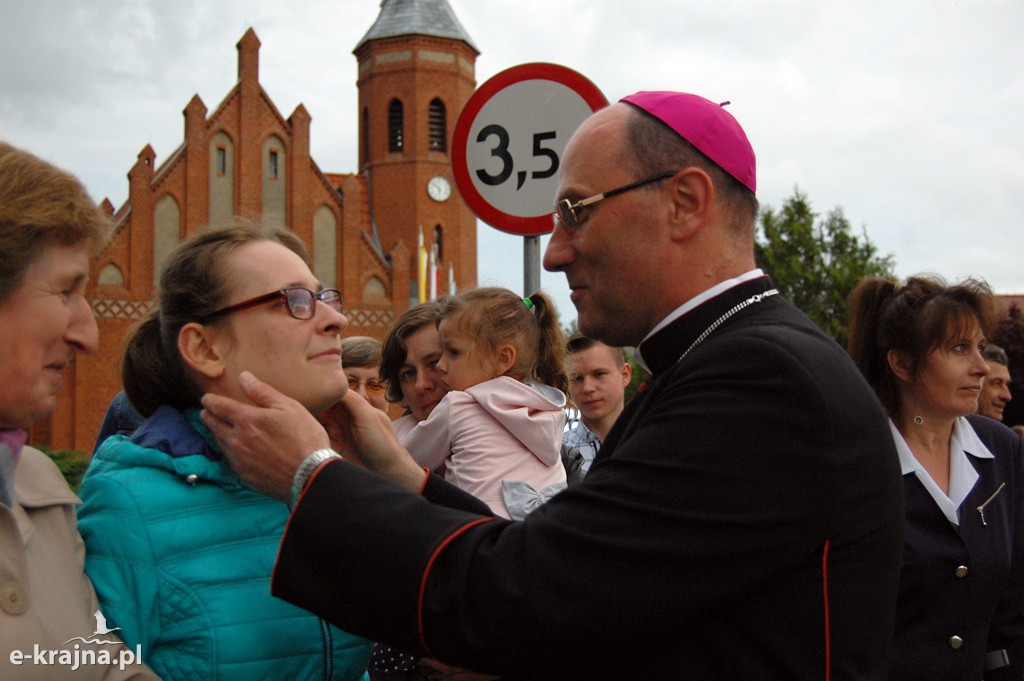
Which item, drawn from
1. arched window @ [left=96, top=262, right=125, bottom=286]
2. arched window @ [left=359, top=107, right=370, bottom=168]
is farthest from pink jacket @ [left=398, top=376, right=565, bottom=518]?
arched window @ [left=359, top=107, right=370, bottom=168]

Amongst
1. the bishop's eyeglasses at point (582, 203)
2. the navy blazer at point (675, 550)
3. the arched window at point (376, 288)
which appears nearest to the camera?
the navy blazer at point (675, 550)

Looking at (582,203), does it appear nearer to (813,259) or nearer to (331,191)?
(331,191)

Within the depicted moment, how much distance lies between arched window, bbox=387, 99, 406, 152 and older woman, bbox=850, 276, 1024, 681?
135ft

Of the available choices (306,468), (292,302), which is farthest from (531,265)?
(306,468)

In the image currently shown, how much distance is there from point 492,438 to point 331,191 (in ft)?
121

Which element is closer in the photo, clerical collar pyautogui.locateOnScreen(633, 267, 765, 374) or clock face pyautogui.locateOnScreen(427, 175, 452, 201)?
clerical collar pyautogui.locateOnScreen(633, 267, 765, 374)

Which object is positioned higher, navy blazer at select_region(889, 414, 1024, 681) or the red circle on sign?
the red circle on sign

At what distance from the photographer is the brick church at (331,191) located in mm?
36344

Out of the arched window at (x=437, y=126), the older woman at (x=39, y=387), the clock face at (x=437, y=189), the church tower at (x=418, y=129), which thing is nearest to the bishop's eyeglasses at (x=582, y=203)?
the older woman at (x=39, y=387)

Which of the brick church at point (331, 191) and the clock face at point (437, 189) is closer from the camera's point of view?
the brick church at point (331, 191)

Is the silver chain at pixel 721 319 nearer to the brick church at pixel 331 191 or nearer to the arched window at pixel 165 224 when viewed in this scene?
the brick church at pixel 331 191

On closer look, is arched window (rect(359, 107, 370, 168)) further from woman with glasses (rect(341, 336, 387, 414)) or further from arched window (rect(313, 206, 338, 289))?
woman with glasses (rect(341, 336, 387, 414))

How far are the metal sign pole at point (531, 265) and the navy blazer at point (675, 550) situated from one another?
336 cm

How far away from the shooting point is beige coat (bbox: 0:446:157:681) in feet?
6.68
